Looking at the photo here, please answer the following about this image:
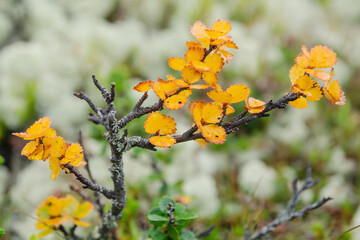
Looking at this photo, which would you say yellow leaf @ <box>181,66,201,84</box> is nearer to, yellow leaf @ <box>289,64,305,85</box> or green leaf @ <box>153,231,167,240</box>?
yellow leaf @ <box>289,64,305,85</box>

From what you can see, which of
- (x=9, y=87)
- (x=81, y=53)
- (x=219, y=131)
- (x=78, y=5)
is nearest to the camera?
(x=219, y=131)

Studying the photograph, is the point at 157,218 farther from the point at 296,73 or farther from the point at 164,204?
the point at 296,73

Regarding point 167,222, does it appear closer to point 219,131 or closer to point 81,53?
point 219,131

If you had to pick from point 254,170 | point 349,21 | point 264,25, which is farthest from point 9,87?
point 349,21

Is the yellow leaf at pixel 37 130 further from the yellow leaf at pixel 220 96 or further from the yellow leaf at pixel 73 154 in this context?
the yellow leaf at pixel 220 96

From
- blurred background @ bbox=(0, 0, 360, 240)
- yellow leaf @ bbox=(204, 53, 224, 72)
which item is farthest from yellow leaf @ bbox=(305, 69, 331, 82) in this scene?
blurred background @ bbox=(0, 0, 360, 240)
